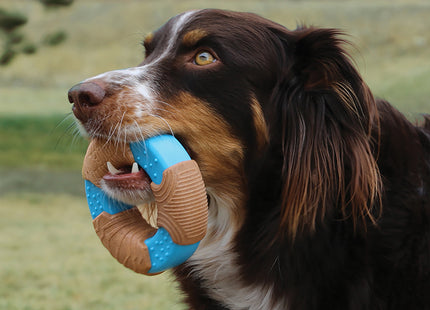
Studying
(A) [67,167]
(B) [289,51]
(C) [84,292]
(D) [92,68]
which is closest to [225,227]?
(B) [289,51]

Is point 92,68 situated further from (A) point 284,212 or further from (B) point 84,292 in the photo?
(A) point 284,212

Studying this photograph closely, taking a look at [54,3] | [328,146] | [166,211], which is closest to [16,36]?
[54,3]

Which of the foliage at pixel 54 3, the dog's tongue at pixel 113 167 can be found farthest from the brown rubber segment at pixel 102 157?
the foliage at pixel 54 3

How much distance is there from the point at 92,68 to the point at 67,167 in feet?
32.8

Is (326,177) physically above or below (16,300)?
above

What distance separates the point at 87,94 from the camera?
7.67 ft

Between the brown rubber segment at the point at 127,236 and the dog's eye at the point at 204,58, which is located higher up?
the dog's eye at the point at 204,58

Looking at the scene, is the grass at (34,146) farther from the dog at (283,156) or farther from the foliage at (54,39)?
the dog at (283,156)

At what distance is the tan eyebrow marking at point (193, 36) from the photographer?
2553 millimetres

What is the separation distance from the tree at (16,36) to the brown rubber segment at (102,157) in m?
12.0

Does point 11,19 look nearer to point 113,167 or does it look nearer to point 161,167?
point 113,167

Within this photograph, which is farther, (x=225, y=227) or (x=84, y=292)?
(x=84, y=292)

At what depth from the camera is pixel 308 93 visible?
101 inches

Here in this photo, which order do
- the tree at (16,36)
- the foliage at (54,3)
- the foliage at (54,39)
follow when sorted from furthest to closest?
the foliage at (54,39), the tree at (16,36), the foliage at (54,3)
